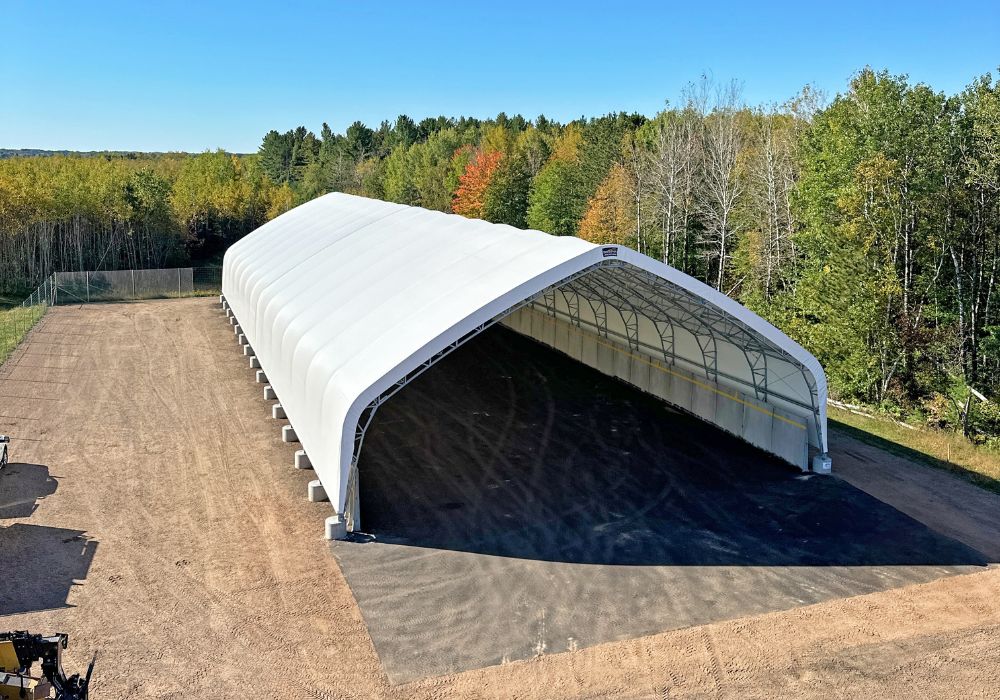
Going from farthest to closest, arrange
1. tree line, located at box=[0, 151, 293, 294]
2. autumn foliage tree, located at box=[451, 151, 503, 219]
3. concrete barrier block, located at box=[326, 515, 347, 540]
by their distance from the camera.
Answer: autumn foliage tree, located at box=[451, 151, 503, 219] → tree line, located at box=[0, 151, 293, 294] → concrete barrier block, located at box=[326, 515, 347, 540]

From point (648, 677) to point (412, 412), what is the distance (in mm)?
15211

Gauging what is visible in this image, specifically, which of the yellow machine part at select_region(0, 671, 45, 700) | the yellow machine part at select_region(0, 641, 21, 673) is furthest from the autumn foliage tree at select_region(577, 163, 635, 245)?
the yellow machine part at select_region(0, 671, 45, 700)

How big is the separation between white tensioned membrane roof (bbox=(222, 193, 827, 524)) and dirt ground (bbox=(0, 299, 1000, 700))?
6.34ft

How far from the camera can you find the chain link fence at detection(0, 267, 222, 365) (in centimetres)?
4606

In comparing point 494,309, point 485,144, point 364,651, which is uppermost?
point 485,144

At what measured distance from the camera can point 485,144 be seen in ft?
290

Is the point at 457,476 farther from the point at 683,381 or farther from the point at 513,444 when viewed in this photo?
the point at 683,381

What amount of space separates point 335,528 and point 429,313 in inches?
201

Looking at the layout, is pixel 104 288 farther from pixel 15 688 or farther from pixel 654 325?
pixel 15 688

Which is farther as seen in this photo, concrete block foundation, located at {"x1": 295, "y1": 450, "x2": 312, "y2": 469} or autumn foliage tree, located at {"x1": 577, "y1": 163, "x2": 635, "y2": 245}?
autumn foliage tree, located at {"x1": 577, "y1": 163, "x2": 635, "y2": 245}

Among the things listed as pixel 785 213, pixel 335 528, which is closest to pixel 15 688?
pixel 335 528

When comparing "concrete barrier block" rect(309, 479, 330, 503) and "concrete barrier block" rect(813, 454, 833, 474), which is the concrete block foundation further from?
"concrete barrier block" rect(813, 454, 833, 474)

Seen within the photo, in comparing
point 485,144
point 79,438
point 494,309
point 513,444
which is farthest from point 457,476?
point 485,144

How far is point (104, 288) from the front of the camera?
50.4 metres
